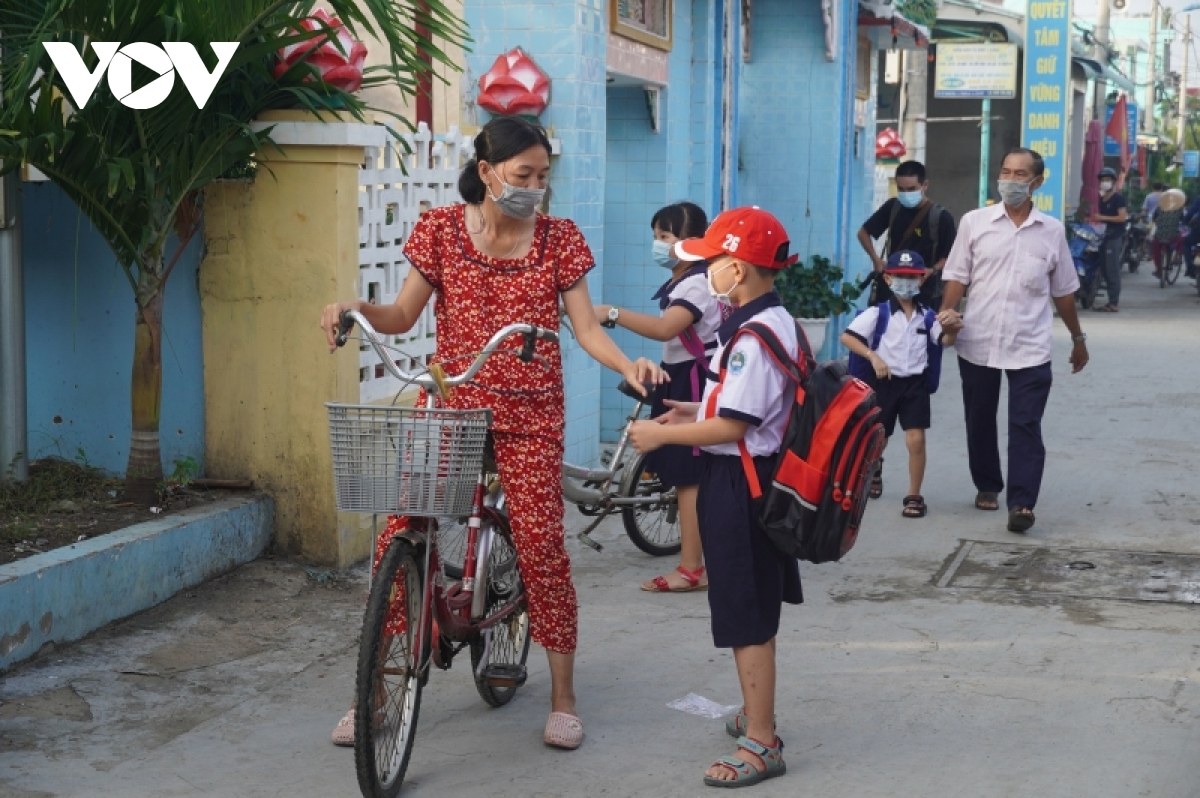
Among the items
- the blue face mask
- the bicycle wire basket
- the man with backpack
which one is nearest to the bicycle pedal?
the bicycle wire basket

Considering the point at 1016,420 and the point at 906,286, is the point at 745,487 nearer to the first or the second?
the point at 1016,420

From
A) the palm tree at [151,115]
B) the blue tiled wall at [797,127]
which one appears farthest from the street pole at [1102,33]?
the palm tree at [151,115]

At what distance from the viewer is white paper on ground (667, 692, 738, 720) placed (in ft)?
16.0

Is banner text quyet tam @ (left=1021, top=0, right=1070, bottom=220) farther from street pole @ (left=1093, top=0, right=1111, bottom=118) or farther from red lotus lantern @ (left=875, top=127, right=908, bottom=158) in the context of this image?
street pole @ (left=1093, top=0, right=1111, bottom=118)

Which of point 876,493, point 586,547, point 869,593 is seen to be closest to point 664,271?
point 876,493

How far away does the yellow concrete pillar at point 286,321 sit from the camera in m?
6.37

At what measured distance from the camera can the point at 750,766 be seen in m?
4.25

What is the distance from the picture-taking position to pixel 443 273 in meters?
→ 4.51

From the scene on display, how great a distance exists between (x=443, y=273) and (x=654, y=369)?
78cm

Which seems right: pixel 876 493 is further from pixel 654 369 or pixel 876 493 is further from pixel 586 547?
pixel 654 369

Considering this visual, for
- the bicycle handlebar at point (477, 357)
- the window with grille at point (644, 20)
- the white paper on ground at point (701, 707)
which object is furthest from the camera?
the window with grille at point (644, 20)

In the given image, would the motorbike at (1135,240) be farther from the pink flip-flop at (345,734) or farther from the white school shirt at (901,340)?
the pink flip-flop at (345,734)

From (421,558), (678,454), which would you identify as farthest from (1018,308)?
(421,558)

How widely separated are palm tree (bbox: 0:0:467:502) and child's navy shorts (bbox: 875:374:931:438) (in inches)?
124
